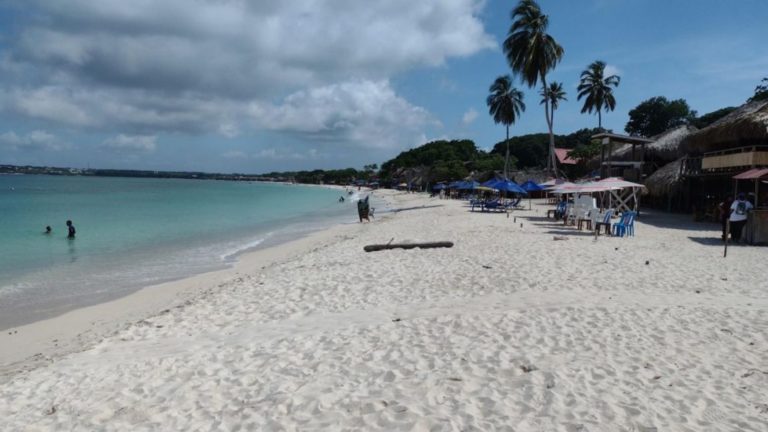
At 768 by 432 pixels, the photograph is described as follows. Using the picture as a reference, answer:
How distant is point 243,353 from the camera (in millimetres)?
5391

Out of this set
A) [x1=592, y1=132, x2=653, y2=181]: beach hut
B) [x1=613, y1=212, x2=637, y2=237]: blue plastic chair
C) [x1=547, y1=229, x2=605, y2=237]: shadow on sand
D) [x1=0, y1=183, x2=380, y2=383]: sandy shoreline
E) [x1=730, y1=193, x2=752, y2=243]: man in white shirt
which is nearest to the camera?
[x1=0, y1=183, x2=380, y2=383]: sandy shoreline

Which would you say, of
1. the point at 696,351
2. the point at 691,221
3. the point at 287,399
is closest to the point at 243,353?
the point at 287,399

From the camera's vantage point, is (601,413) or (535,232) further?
(535,232)

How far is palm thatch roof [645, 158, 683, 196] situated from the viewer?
2252cm

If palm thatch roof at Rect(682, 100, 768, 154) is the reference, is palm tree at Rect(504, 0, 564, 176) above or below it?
above

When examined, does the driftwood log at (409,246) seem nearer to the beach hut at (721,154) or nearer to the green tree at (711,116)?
the beach hut at (721,154)

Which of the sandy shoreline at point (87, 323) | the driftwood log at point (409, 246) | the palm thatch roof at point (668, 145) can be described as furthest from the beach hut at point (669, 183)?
the sandy shoreline at point (87, 323)

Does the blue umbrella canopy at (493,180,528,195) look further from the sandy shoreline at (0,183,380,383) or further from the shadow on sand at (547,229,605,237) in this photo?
the sandy shoreline at (0,183,380,383)

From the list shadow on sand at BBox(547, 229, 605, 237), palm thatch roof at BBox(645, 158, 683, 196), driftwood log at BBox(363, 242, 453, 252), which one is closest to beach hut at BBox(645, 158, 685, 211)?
palm thatch roof at BBox(645, 158, 683, 196)

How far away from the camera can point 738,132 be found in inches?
721

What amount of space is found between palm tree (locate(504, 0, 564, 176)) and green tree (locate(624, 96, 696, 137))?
1137 inches

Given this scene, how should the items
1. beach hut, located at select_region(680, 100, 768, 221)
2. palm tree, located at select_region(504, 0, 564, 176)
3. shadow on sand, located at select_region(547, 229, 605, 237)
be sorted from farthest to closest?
palm tree, located at select_region(504, 0, 564, 176) < beach hut, located at select_region(680, 100, 768, 221) < shadow on sand, located at select_region(547, 229, 605, 237)

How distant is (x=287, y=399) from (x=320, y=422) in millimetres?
547

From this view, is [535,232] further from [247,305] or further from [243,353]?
[243,353]
